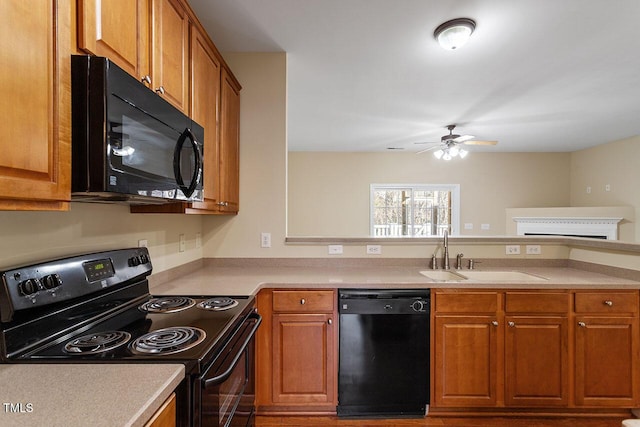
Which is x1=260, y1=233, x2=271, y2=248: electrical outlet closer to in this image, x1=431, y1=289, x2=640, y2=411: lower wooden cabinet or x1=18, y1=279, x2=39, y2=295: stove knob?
x1=431, y1=289, x2=640, y2=411: lower wooden cabinet

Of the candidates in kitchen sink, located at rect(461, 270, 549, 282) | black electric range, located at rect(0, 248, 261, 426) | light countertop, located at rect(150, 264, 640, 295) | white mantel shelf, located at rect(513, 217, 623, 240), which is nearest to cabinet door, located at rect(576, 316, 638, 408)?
light countertop, located at rect(150, 264, 640, 295)

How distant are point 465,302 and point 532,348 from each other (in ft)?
1.72

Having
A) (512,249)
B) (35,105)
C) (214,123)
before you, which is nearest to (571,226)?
(512,249)

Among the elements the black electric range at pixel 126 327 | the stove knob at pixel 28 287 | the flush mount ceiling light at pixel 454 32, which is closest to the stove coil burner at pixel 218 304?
the black electric range at pixel 126 327

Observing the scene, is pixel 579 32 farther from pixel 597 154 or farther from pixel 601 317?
pixel 597 154

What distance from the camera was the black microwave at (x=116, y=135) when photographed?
849 millimetres

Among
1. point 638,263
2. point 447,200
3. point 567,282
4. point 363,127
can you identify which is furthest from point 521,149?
point 567,282

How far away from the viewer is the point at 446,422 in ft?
6.34

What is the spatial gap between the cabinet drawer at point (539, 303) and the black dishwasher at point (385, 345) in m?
0.55

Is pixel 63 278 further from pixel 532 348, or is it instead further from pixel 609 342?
pixel 609 342

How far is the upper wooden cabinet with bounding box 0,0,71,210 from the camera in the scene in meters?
0.67

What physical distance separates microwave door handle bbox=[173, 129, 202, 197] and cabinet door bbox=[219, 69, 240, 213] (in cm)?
62

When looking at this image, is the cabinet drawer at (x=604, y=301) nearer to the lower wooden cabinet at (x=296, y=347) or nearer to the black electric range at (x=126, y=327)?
the lower wooden cabinet at (x=296, y=347)

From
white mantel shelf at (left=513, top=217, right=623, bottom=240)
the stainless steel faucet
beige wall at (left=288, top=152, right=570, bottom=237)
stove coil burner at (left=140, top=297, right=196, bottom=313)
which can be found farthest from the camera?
beige wall at (left=288, top=152, right=570, bottom=237)
